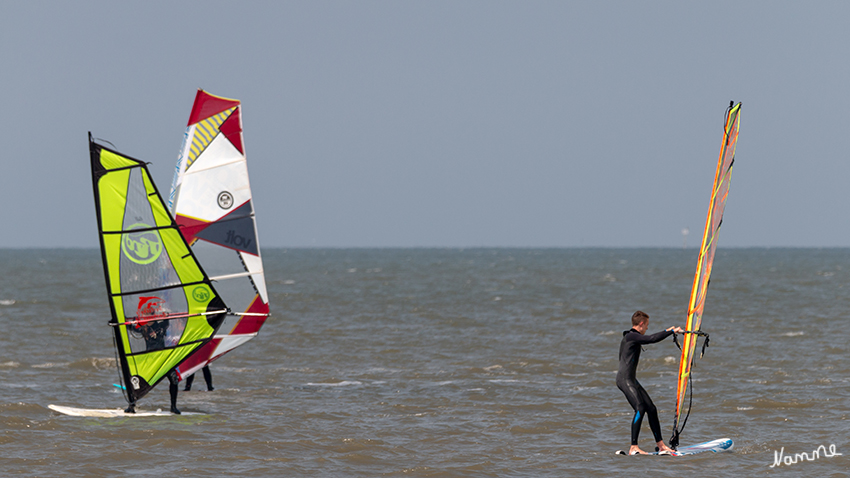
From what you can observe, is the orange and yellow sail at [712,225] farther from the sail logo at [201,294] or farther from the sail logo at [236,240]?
the sail logo at [236,240]

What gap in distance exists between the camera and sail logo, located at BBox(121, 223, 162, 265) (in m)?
13.1

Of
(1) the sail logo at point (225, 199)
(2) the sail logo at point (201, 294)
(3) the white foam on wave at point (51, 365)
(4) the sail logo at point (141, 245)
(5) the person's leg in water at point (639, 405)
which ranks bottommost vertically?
(3) the white foam on wave at point (51, 365)

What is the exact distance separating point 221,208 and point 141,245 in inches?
111

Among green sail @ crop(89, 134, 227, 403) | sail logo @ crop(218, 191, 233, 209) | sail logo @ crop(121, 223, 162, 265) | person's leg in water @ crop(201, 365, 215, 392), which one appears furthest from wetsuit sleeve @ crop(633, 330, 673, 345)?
person's leg in water @ crop(201, 365, 215, 392)

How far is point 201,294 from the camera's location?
13.7m

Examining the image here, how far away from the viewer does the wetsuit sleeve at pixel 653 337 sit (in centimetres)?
971

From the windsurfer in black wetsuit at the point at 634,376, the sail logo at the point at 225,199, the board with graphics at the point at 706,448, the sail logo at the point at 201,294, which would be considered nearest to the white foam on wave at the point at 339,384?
the sail logo at the point at 225,199

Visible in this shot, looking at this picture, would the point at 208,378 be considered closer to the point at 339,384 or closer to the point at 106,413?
the point at 339,384

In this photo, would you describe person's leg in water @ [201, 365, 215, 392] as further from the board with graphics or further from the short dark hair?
the short dark hair

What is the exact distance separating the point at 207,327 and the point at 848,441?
9.17 m

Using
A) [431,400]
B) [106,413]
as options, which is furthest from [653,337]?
[106,413]

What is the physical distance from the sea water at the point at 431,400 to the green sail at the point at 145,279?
108 cm

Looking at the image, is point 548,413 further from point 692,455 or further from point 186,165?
point 186,165

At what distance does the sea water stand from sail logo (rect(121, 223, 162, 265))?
2.39m
